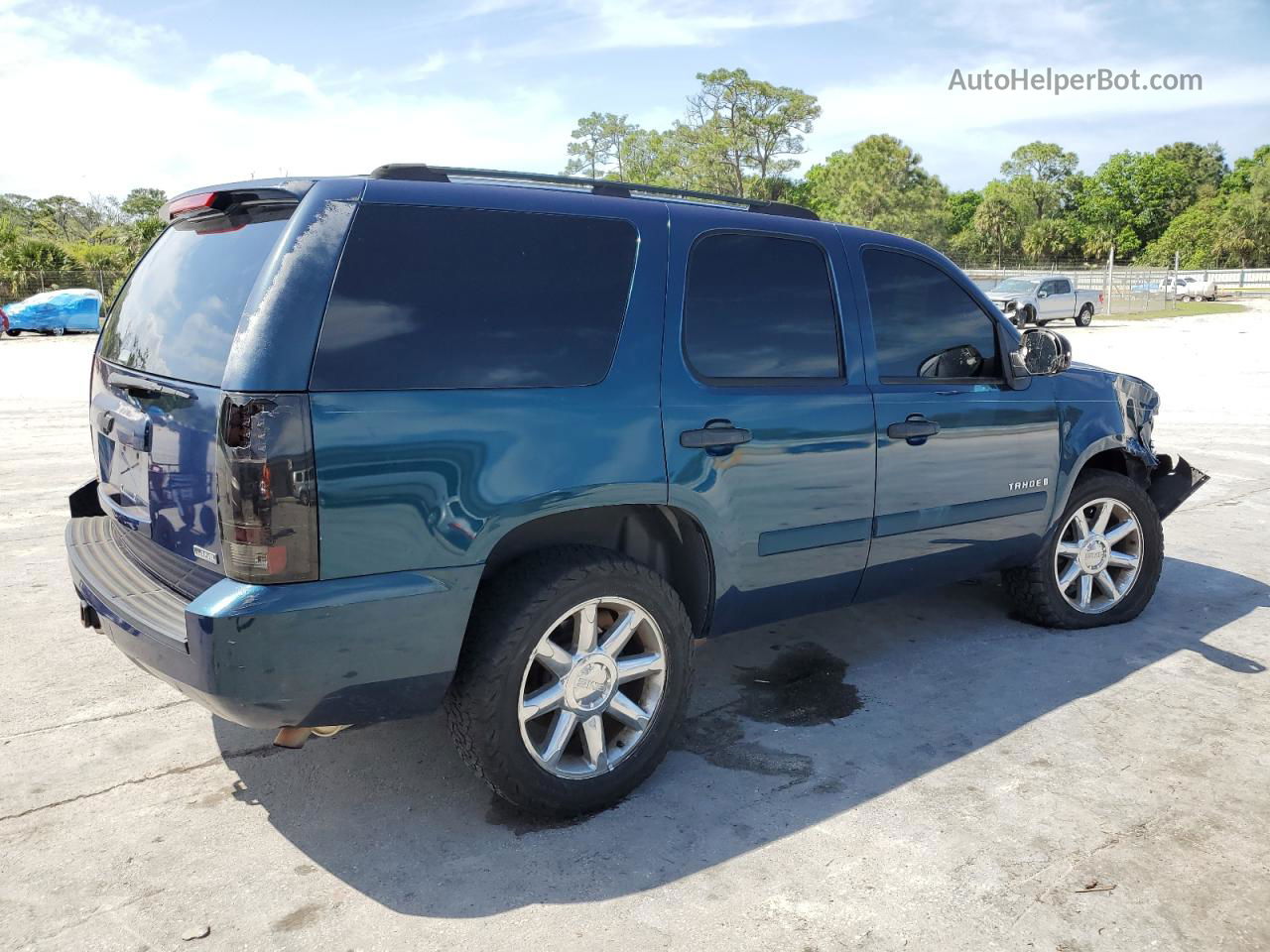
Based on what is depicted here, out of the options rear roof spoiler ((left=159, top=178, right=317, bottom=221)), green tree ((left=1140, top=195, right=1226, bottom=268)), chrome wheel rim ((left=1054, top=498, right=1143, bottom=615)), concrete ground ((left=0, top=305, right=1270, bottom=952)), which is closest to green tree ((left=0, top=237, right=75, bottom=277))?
concrete ground ((left=0, top=305, right=1270, bottom=952))

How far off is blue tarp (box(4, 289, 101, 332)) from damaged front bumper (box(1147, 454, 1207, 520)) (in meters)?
30.1

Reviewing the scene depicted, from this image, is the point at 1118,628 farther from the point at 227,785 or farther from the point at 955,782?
the point at 227,785

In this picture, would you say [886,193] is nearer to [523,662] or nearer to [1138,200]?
[1138,200]

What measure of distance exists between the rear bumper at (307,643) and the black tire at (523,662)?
0.10m

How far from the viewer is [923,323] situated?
4.21 meters

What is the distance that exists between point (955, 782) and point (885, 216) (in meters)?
67.3

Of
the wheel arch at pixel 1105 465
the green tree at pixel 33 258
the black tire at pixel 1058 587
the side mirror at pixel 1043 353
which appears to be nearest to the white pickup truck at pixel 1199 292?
the green tree at pixel 33 258

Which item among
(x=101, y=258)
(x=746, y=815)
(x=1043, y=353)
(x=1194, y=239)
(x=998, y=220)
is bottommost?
(x=746, y=815)

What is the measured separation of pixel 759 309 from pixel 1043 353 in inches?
62.8

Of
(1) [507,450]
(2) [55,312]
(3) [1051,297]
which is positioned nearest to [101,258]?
(2) [55,312]

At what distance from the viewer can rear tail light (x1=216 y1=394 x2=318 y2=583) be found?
2590 millimetres

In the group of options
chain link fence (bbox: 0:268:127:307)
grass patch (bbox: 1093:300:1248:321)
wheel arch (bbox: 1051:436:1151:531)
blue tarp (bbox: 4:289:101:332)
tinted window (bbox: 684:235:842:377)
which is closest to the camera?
tinted window (bbox: 684:235:842:377)

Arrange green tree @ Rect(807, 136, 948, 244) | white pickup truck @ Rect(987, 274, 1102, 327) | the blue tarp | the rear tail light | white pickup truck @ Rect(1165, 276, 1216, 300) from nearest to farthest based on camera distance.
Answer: the rear tail light
the blue tarp
white pickup truck @ Rect(987, 274, 1102, 327)
white pickup truck @ Rect(1165, 276, 1216, 300)
green tree @ Rect(807, 136, 948, 244)

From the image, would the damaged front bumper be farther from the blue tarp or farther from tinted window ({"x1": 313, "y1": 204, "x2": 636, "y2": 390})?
the blue tarp
